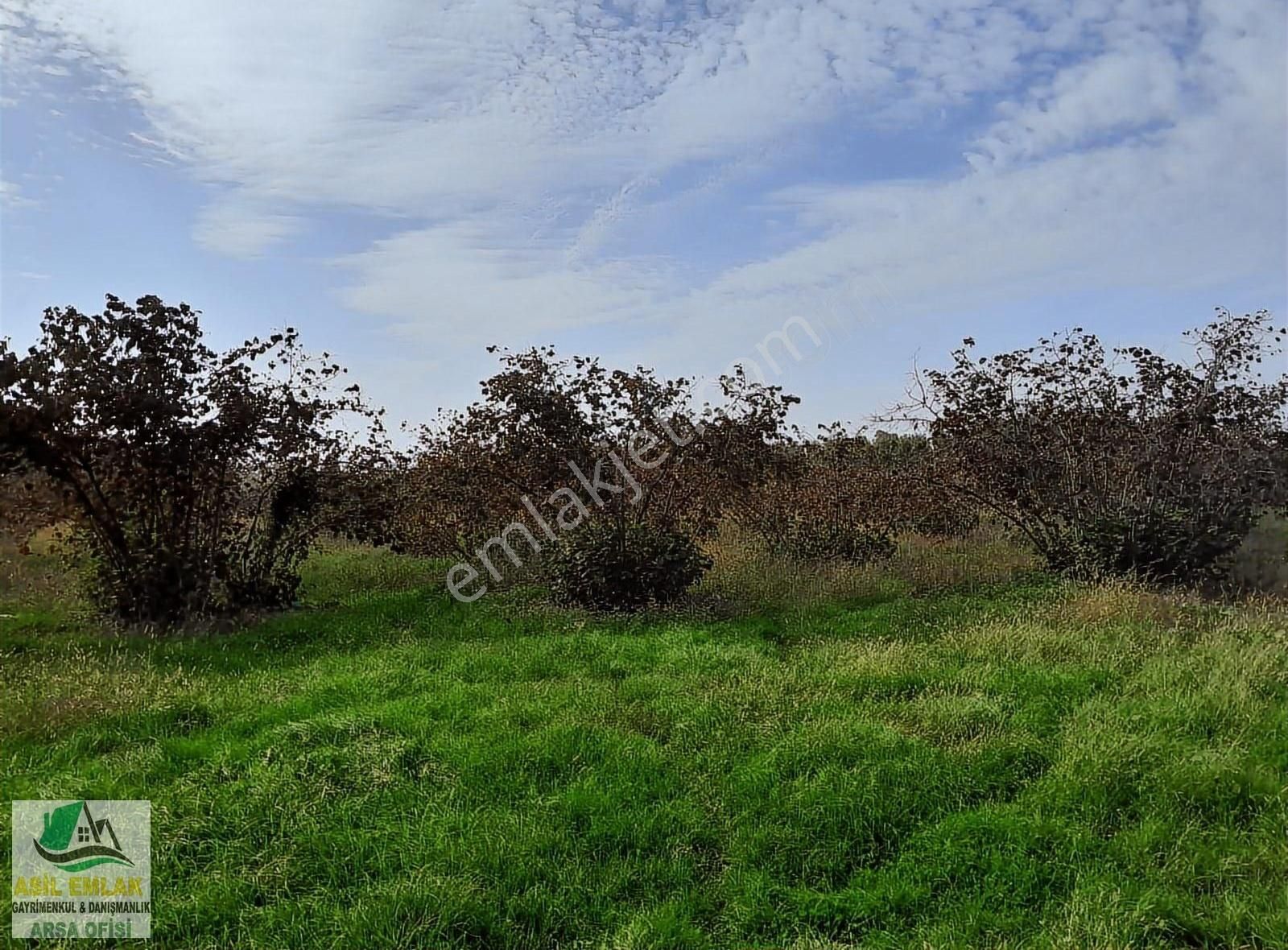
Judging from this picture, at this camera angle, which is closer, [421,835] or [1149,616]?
[421,835]

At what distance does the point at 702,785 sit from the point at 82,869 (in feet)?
8.87

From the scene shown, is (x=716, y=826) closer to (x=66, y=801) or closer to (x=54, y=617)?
(x=66, y=801)

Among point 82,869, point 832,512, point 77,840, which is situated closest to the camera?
point 82,869

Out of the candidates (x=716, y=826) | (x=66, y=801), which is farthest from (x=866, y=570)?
(x=66, y=801)

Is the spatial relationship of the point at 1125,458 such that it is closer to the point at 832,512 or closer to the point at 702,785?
the point at 832,512

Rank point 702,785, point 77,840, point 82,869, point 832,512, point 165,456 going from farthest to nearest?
point 832,512 < point 165,456 < point 702,785 < point 77,840 < point 82,869

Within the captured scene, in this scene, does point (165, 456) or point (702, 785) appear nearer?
point (702, 785)

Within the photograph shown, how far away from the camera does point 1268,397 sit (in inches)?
374

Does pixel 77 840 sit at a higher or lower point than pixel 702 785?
higher

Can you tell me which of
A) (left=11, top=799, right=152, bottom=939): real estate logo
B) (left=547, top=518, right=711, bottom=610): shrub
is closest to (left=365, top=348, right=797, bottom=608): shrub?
(left=547, top=518, right=711, bottom=610): shrub

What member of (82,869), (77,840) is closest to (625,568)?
(77,840)

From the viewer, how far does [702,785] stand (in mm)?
4207

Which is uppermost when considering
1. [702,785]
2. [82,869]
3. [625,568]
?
[625,568]

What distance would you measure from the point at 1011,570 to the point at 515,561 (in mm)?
5574
